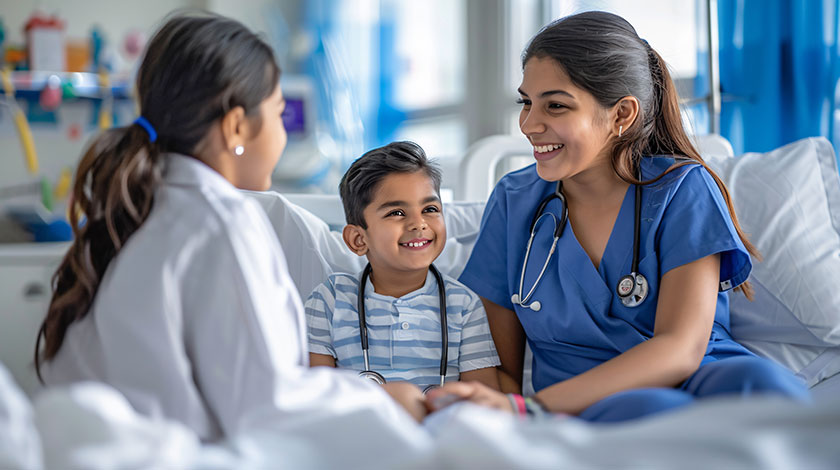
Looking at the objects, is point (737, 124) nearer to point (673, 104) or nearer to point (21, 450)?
point (673, 104)

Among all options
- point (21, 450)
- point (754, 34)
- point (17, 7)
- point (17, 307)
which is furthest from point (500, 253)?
point (17, 7)

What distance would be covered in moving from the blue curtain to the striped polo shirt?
4.00ft

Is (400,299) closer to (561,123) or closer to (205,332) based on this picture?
(561,123)

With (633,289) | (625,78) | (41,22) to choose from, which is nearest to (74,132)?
(41,22)

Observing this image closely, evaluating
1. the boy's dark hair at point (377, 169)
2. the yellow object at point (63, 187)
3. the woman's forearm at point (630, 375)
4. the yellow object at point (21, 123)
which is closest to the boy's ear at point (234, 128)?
the boy's dark hair at point (377, 169)

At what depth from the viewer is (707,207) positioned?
129 cm

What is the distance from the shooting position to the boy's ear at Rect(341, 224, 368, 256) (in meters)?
1.46

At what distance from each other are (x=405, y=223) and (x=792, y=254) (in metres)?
0.80

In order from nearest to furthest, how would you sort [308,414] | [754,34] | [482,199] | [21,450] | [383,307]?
[21,450]
[308,414]
[383,307]
[482,199]
[754,34]

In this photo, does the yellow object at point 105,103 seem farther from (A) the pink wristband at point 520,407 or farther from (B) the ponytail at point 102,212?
(A) the pink wristband at point 520,407

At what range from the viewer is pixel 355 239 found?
57.7 inches

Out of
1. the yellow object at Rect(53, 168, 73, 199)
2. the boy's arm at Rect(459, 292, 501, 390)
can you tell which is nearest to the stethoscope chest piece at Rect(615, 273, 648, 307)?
the boy's arm at Rect(459, 292, 501, 390)

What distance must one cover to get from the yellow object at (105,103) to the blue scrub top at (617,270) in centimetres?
255

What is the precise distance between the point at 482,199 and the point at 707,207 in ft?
2.59
